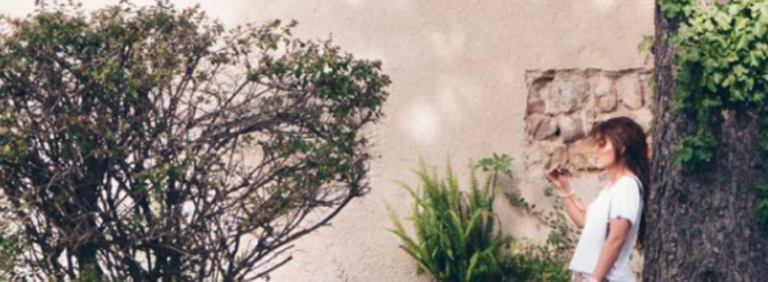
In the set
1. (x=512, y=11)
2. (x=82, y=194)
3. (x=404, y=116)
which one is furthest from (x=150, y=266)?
(x=512, y=11)

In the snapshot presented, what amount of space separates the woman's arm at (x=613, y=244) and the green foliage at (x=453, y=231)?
2.35 meters

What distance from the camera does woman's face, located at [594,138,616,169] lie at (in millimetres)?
6629

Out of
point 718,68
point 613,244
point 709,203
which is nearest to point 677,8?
point 718,68

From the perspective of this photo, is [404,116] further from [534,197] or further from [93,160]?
[93,160]

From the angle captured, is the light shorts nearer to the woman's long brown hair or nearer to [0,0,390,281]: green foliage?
the woman's long brown hair

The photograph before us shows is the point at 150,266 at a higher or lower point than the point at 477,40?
lower

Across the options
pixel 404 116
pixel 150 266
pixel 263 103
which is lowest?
pixel 150 266

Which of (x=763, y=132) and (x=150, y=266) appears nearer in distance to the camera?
(x=763, y=132)

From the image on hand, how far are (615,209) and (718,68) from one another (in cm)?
75

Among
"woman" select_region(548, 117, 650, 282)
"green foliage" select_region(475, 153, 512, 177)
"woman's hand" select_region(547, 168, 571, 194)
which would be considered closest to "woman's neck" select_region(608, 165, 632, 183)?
"woman" select_region(548, 117, 650, 282)

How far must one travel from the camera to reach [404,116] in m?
9.11

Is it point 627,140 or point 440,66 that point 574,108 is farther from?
point 627,140

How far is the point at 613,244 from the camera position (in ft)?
21.3

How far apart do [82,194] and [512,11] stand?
3379 millimetres
